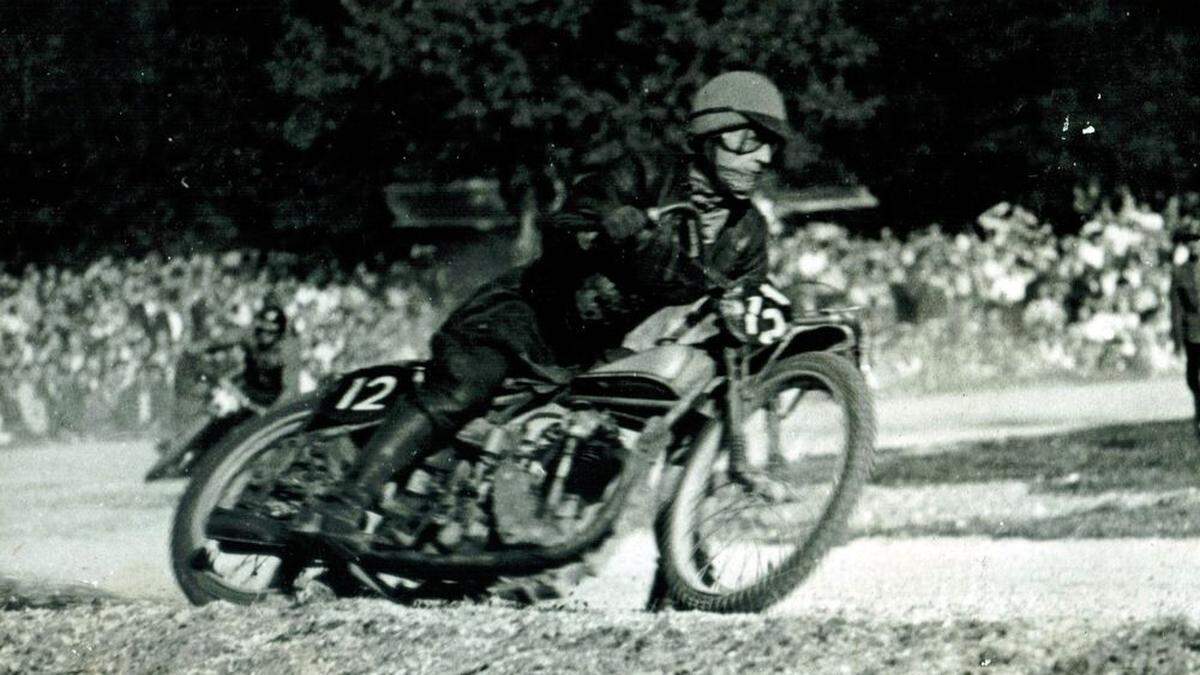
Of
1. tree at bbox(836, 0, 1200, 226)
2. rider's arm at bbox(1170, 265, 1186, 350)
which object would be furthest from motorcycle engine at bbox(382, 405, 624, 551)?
tree at bbox(836, 0, 1200, 226)

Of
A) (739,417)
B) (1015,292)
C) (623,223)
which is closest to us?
(623,223)

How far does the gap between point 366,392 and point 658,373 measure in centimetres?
97

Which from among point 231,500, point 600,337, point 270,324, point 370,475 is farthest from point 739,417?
point 270,324

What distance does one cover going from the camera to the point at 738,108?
205 inches

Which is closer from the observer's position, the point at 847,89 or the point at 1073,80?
the point at 1073,80

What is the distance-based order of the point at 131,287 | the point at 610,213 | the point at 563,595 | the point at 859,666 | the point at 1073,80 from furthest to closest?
the point at 131,287
the point at 1073,80
the point at 563,595
the point at 610,213
the point at 859,666

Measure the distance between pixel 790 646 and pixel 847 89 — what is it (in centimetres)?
1565

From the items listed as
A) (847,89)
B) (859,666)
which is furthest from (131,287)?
(859,666)

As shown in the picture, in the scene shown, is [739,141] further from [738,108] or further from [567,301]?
[567,301]

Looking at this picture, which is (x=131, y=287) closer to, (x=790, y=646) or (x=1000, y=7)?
(x=1000, y=7)

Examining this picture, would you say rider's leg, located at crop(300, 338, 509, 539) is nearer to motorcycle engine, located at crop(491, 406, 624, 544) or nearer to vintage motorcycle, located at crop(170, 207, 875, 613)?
vintage motorcycle, located at crop(170, 207, 875, 613)

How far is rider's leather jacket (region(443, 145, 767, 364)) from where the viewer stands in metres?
5.02

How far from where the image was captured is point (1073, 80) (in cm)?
1486

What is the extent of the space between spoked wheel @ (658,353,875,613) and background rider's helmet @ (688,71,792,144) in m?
0.66
